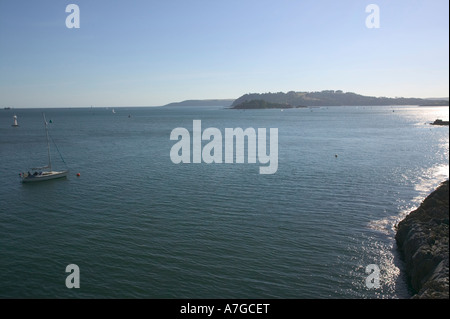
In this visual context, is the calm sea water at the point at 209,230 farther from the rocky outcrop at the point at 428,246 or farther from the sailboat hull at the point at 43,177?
the sailboat hull at the point at 43,177

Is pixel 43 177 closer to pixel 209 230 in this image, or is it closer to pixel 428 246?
pixel 209 230

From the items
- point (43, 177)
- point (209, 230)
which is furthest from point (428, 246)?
point (43, 177)

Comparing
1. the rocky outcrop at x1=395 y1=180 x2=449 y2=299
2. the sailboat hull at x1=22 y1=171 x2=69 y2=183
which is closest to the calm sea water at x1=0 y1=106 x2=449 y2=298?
the rocky outcrop at x1=395 y1=180 x2=449 y2=299

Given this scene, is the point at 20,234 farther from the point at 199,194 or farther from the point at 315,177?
the point at 315,177

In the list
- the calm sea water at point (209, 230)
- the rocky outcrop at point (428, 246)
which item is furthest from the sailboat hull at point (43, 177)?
the rocky outcrop at point (428, 246)

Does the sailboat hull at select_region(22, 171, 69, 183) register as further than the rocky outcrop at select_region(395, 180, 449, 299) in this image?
Yes

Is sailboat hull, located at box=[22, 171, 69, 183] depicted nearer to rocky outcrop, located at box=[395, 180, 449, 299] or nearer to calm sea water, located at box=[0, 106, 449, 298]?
calm sea water, located at box=[0, 106, 449, 298]

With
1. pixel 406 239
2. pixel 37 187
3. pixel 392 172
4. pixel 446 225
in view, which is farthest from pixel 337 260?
pixel 37 187
